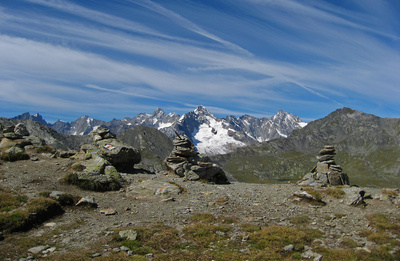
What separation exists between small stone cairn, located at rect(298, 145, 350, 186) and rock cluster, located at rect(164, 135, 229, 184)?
14335 mm

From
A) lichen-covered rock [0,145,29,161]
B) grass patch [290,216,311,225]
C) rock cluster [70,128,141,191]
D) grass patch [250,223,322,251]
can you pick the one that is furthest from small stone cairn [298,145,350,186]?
lichen-covered rock [0,145,29,161]

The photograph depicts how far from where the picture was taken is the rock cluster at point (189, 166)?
40.2m

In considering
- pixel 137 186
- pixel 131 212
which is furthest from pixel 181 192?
pixel 131 212

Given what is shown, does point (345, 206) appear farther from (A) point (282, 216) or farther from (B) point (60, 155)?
(B) point (60, 155)

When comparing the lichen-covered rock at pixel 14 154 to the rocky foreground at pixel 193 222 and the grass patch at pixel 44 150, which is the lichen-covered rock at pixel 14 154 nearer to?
the rocky foreground at pixel 193 222

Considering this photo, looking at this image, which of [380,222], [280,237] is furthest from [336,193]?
[280,237]

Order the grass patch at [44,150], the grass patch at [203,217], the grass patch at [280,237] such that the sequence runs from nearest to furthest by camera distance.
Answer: the grass patch at [280,237]
the grass patch at [203,217]
the grass patch at [44,150]

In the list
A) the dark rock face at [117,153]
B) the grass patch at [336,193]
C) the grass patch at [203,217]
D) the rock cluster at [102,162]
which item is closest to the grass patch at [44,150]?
the rock cluster at [102,162]

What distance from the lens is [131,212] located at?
23.5 m

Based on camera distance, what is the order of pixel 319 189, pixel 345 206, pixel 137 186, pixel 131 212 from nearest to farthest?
pixel 131 212 < pixel 345 206 < pixel 137 186 < pixel 319 189

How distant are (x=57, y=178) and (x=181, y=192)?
14112 millimetres

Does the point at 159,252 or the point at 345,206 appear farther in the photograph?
the point at 345,206

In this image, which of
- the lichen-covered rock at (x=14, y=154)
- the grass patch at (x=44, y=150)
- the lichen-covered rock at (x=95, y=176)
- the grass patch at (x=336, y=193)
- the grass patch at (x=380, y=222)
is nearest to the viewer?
the grass patch at (x=380, y=222)

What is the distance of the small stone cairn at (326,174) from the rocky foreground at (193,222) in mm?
9060
